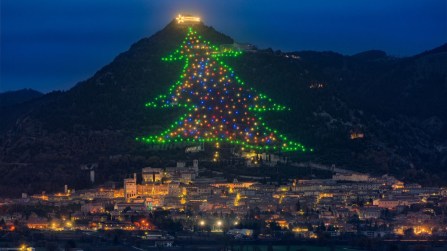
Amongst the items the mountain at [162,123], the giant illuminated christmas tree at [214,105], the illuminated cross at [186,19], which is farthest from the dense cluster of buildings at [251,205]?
the illuminated cross at [186,19]

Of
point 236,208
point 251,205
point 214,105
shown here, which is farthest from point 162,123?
point 236,208

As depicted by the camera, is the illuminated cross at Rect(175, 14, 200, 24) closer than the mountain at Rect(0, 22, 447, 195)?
No

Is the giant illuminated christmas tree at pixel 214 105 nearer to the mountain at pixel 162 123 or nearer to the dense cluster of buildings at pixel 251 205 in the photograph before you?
the mountain at pixel 162 123

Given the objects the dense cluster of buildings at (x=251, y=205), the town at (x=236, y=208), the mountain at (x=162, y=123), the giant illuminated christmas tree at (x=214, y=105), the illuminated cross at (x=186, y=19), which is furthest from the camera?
the illuminated cross at (x=186, y=19)

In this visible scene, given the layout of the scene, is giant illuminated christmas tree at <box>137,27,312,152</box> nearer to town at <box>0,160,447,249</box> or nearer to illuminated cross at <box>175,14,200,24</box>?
illuminated cross at <box>175,14,200,24</box>

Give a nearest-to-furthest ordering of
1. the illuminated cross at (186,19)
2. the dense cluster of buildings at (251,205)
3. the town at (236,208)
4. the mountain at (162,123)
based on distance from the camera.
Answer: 1. the town at (236,208)
2. the dense cluster of buildings at (251,205)
3. the mountain at (162,123)
4. the illuminated cross at (186,19)

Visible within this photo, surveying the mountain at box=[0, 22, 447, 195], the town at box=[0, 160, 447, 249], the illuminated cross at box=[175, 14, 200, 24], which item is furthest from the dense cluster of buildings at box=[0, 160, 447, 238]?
the illuminated cross at box=[175, 14, 200, 24]
